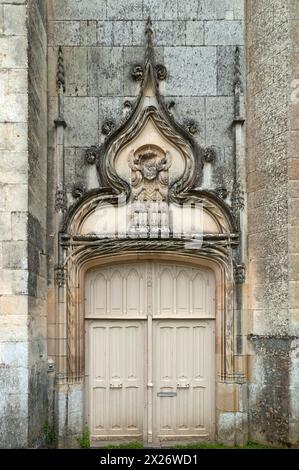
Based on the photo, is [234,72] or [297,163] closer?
[297,163]

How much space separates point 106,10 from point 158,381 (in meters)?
4.66

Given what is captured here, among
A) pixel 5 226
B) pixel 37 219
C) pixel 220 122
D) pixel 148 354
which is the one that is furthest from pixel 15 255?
pixel 220 122

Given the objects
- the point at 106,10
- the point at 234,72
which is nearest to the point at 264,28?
the point at 234,72

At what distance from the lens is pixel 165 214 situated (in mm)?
6184

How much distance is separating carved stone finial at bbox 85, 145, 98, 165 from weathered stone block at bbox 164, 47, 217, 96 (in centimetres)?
115

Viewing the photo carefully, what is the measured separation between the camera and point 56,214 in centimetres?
614

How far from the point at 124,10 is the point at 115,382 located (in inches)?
182

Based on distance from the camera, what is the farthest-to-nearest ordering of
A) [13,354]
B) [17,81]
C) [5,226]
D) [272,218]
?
[272,218] → [17,81] → [5,226] → [13,354]

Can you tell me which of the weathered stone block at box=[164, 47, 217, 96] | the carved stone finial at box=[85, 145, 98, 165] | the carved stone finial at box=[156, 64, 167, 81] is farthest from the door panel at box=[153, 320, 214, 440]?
the carved stone finial at box=[156, 64, 167, 81]

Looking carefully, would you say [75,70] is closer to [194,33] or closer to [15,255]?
[194,33]

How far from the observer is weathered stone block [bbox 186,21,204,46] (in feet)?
20.9

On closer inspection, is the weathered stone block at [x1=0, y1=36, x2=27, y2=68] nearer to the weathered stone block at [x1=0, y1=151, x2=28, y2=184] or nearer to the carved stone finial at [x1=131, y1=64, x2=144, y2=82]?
the weathered stone block at [x1=0, y1=151, x2=28, y2=184]

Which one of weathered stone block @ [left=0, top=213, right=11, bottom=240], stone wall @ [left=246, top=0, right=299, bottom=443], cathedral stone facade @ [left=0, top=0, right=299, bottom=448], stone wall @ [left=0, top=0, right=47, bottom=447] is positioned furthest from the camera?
cathedral stone facade @ [left=0, top=0, right=299, bottom=448]
